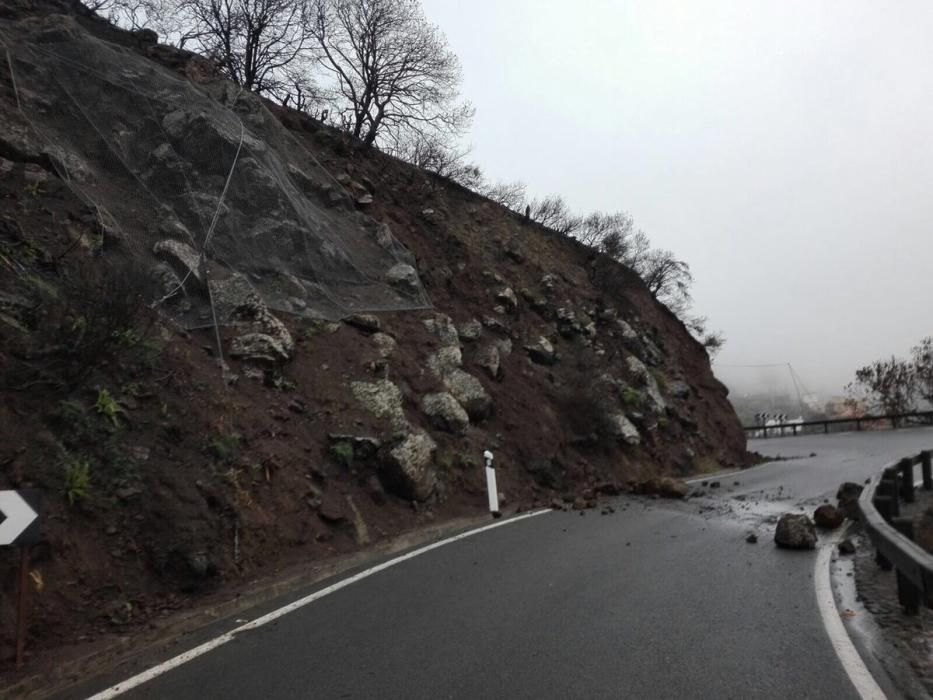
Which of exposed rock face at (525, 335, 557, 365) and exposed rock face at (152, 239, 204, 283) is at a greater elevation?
exposed rock face at (152, 239, 204, 283)

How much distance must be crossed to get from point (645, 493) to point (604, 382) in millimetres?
5124

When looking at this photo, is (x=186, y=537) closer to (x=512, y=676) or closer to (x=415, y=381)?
(x=512, y=676)

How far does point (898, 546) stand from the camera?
465cm

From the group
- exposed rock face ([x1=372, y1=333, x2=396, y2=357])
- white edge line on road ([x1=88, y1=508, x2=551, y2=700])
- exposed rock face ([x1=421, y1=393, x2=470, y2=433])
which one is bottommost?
white edge line on road ([x1=88, y1=508, x2=551, y2=700])

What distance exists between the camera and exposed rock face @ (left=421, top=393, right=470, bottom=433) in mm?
12734

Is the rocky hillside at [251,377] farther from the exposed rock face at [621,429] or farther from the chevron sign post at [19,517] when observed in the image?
the chevron sign post at [19,517]

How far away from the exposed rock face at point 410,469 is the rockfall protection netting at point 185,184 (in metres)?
3.73

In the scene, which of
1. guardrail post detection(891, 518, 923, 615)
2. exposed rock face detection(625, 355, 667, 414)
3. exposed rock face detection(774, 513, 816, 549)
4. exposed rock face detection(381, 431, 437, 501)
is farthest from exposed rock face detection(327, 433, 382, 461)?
exposed rock face detection(625, 355, 667, 414)

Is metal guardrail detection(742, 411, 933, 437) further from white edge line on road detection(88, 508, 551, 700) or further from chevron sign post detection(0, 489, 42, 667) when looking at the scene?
chevron sign post detection(0, 489, 42, 667)

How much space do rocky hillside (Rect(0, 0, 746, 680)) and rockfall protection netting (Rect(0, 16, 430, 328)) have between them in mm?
78

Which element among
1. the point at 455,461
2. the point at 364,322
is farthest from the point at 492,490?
the point at 364,322

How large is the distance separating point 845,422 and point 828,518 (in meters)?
37.6

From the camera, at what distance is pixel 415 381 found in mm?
13250

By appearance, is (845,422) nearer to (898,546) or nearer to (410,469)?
(410,469)
